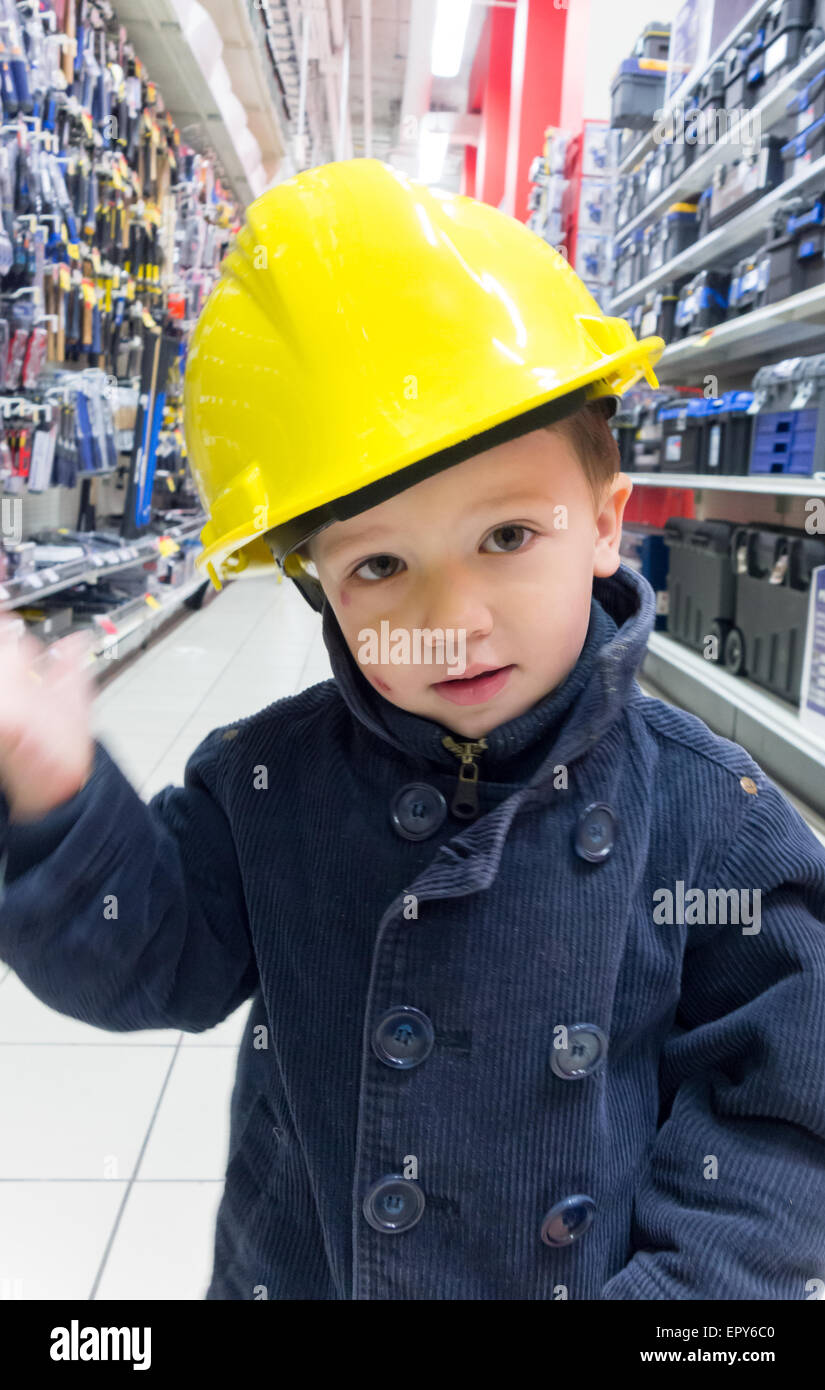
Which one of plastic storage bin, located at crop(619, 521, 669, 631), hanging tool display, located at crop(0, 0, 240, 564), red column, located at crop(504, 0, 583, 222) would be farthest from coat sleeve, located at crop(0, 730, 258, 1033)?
red column, located at crop(504, 0, 583, 222)

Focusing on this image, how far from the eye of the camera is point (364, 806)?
0.62 metres

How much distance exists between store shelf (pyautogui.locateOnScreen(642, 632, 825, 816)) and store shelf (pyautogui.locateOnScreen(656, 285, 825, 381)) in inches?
38.4

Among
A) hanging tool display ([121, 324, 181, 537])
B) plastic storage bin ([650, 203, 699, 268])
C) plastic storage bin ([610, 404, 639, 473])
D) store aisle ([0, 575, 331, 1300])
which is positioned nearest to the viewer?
store aisle ([0, 575, 331, 1300])

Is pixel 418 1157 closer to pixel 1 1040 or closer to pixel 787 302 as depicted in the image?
pixel 1 1040

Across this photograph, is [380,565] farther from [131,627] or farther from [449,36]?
[449,36]

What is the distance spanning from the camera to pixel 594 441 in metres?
0.62

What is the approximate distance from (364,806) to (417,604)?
0.14 meters

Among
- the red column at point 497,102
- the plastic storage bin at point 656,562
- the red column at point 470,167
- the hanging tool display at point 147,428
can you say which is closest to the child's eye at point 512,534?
the plastic storage bin at point 656,562

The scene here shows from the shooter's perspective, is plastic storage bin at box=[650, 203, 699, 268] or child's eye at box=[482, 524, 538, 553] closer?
child's eye at box=[482, 524, 538, 553]

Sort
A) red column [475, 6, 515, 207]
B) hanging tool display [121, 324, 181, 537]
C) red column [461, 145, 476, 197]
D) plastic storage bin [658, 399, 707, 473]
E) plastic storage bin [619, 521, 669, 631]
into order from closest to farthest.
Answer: plastic storage bin [658, 399, 707, 473]
plastic storage bin [619, 521, 669, 631]
hanging tool display [121, 324, 181, 537]
red column [475, 6, 515, 207]
red column [461, 145, 476, 197]

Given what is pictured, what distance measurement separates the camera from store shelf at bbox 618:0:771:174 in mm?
3115

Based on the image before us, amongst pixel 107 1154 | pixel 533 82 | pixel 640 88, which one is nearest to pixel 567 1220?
pixel 107 1154

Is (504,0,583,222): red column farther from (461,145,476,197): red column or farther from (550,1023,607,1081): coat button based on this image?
(550,1023,607,1081): coat button
